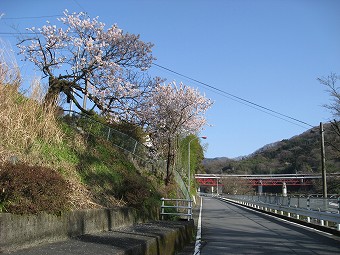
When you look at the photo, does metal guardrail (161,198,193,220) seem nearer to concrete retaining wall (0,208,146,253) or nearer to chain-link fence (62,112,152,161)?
chain-link fence (62,112,152,161)

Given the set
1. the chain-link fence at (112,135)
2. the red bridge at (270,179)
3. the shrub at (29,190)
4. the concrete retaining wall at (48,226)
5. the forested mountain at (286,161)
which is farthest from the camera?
the red bridge at (270,179)

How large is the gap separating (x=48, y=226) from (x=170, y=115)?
57.8 feet

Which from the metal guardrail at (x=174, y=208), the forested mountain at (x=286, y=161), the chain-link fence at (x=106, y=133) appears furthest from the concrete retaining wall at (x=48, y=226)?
the forested mountain at (x=286, y=161)

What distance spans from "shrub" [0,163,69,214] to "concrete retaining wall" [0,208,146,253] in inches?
6.3

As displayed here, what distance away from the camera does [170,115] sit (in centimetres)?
2386

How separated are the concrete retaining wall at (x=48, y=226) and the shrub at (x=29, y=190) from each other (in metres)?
0.16

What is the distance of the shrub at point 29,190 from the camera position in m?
5.83

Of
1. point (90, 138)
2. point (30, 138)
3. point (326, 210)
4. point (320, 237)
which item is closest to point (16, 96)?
point (30, 138)

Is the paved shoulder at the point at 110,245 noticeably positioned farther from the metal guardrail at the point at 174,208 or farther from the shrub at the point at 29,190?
the metal guardrail at the point at 174,208

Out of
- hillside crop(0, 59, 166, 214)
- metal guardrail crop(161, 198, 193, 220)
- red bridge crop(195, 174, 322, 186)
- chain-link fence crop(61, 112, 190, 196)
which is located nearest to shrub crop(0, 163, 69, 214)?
hillside crop(0, 59, 166, 214)

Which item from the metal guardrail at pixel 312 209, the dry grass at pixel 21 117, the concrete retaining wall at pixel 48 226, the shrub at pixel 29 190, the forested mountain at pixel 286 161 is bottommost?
the metal guardrail at pixel 312 209

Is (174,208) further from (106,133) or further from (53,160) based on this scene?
(53,160)

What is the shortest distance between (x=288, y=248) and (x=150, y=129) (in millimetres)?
14714

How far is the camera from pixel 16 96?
9.55 m
